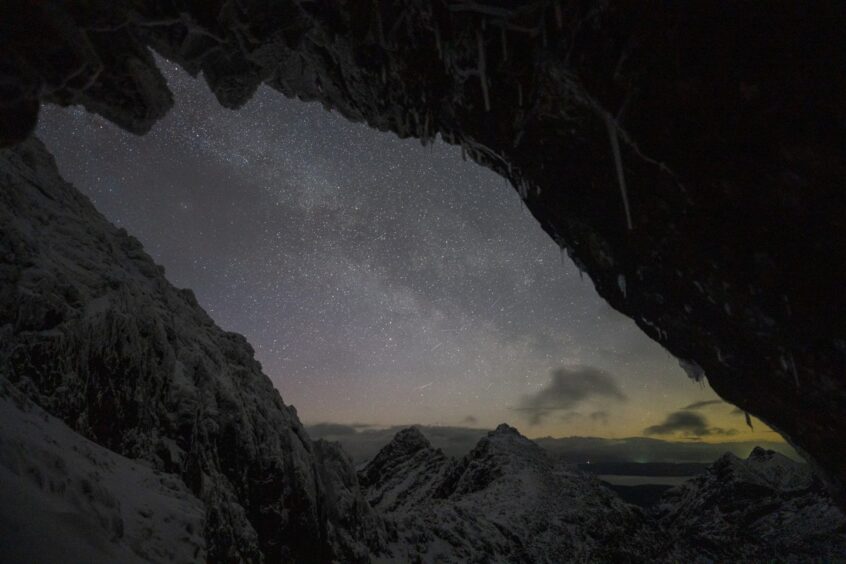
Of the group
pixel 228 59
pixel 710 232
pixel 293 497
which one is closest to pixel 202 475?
pixel 293 497

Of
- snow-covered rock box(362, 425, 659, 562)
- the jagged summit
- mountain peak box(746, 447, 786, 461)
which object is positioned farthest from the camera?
mountain peak box(746, 447, 786, 461)

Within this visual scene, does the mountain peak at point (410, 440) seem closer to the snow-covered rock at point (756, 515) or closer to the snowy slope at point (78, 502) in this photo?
the snow-covered rock at point (756, 515)

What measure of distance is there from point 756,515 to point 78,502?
156 feet

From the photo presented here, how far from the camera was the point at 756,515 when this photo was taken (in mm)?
33812

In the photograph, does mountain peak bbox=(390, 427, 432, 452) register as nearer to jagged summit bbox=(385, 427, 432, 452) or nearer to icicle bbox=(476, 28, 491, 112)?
jagged summit bbox=(385, 427, 432, 452)

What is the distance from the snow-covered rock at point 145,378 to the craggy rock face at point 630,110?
408 cm

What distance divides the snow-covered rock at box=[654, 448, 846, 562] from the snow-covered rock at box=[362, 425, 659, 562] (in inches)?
285

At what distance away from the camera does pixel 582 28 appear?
5.47 meters

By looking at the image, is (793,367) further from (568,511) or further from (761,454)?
(761,454)

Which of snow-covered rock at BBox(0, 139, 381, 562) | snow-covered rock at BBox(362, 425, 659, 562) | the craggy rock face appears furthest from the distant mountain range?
the craggy rock face

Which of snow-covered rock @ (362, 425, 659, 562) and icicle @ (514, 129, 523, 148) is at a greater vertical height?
icicle @ (514, 129, 523, 148)

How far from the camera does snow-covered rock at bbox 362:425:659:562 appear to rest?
1627 cm

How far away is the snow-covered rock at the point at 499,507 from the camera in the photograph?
16266 mm

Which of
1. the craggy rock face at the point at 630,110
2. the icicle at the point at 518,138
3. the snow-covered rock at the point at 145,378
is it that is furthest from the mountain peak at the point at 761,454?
the icicle at the point at 518,138
